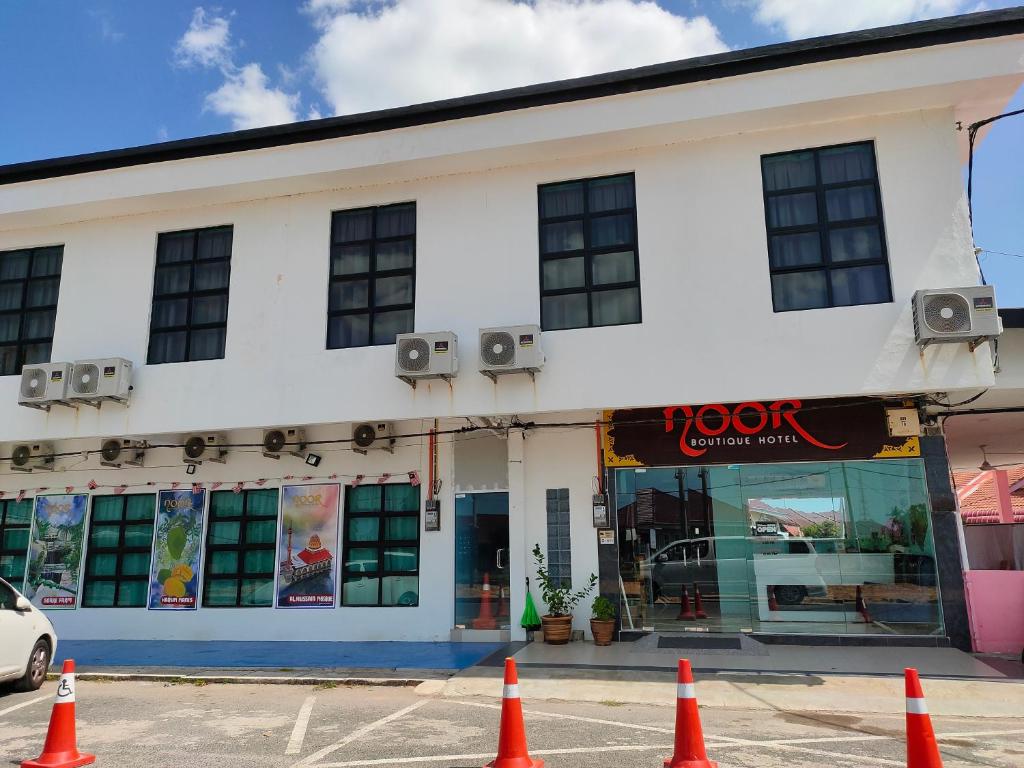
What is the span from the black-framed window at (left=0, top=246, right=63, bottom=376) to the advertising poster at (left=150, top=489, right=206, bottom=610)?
329 cm

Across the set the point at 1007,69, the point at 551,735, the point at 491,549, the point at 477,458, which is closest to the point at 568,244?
the point at 477,458

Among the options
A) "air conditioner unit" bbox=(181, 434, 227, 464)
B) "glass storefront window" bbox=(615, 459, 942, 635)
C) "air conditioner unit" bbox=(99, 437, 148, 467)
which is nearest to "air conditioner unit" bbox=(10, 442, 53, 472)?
"air conditioner unit" bbox=(99, 437, 148, 467)

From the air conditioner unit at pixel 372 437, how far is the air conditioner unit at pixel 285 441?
95 centimetres

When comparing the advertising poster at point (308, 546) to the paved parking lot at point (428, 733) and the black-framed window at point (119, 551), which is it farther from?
the paved parking lot at point (428, 733)

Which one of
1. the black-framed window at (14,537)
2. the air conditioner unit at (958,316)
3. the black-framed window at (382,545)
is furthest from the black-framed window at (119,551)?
the air conditioner unit at (958,316)

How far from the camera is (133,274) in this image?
12797 mm

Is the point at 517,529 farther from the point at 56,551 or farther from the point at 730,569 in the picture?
the point at 56,551

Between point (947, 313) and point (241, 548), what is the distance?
11.4m

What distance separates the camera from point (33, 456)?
13859mm

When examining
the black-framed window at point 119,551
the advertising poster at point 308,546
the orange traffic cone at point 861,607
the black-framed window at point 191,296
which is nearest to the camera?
the orange traffic cone at point 861,607

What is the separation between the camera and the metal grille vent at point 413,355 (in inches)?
411

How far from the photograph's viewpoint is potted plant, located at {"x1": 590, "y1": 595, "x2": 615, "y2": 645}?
11133mm

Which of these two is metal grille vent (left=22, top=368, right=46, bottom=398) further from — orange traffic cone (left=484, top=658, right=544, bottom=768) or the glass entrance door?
orange traffic cone (left=484, top=658, right=544, bottom=768)

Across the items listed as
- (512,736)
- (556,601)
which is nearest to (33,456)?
(556,601)
